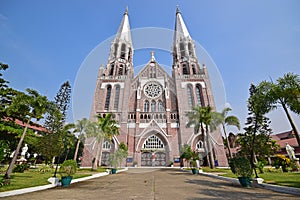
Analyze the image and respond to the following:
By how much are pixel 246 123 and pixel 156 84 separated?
20.0 metres

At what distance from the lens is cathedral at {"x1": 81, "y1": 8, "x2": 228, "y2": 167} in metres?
26.6

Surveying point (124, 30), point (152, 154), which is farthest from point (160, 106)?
point (124, 30)

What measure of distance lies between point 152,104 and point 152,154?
31.2ft

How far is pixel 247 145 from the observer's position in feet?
92.1

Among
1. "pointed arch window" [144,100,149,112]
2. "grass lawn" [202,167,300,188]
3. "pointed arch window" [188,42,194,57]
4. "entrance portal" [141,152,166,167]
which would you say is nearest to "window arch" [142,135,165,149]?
"entrance portal" [141,152,166,167]

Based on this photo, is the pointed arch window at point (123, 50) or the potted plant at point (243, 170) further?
the pointed arch window at point (123, 50)

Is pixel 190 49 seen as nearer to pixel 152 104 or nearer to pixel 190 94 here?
pixel 190 94

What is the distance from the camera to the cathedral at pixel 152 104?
26.6 metres

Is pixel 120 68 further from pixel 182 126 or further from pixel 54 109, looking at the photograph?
pixel 54 109

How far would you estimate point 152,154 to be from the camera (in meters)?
27.5

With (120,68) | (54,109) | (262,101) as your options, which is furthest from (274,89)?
(120,68)

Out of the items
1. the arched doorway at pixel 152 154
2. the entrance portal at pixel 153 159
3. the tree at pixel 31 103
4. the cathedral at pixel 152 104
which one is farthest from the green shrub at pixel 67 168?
the entrance portal at pixel 153 159

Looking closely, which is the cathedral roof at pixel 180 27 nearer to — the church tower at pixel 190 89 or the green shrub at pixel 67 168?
the church tower at pixel 190 89

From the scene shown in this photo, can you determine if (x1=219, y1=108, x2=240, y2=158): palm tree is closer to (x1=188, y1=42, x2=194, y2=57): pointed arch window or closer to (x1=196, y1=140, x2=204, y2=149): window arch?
(x1=196, y1=140, x2=204, y2=149): window arch
